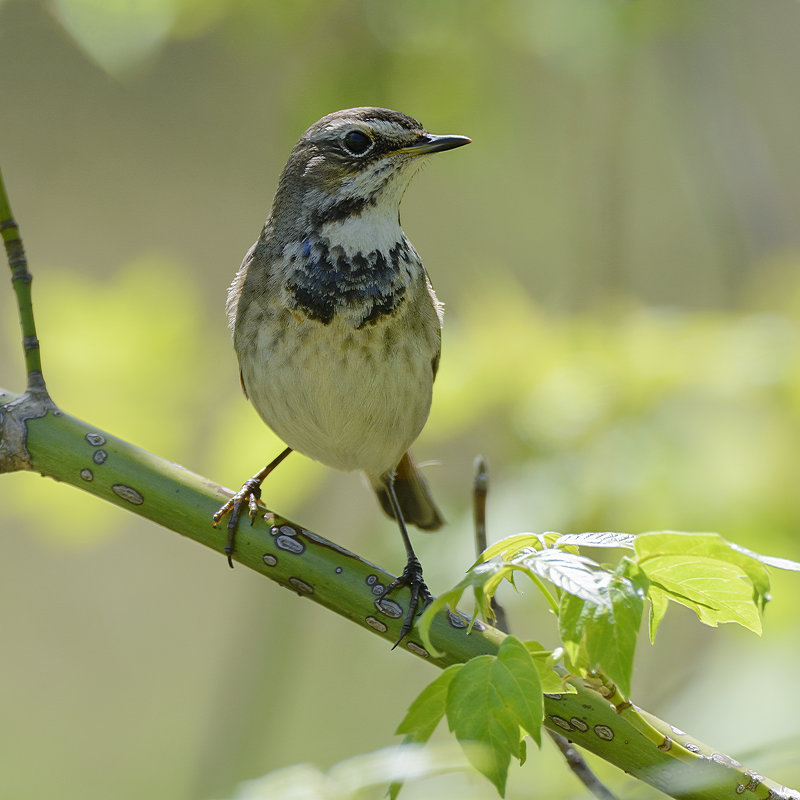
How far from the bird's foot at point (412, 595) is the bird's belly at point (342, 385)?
410mm

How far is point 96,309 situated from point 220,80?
2.95 meters

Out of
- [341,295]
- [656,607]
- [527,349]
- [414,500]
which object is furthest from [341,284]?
[656,607]

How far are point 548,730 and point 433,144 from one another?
4.71ft

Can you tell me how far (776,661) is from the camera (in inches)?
108

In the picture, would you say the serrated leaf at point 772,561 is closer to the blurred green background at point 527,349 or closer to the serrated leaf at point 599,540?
the serrated leaf at point 599,540

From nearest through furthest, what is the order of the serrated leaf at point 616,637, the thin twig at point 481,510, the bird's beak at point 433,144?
the serrated leaf at point 616,637 → the thin twig at point 481,510 → the bird's beak at point 433,144

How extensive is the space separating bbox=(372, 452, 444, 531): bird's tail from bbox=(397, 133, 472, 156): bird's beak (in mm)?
1144

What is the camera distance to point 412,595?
6.23ft

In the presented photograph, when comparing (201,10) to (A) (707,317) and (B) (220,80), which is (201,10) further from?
(B) (220,80)

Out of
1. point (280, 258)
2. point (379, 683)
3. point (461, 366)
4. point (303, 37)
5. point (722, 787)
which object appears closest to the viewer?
point (722, 787)

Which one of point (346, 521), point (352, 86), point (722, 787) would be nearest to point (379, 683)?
point (346, 521)

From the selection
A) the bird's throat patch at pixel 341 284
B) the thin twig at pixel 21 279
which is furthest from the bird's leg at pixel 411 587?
the thin twig at pixel 21 279

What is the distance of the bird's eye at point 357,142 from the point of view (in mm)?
2547

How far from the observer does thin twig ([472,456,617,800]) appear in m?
1.61
